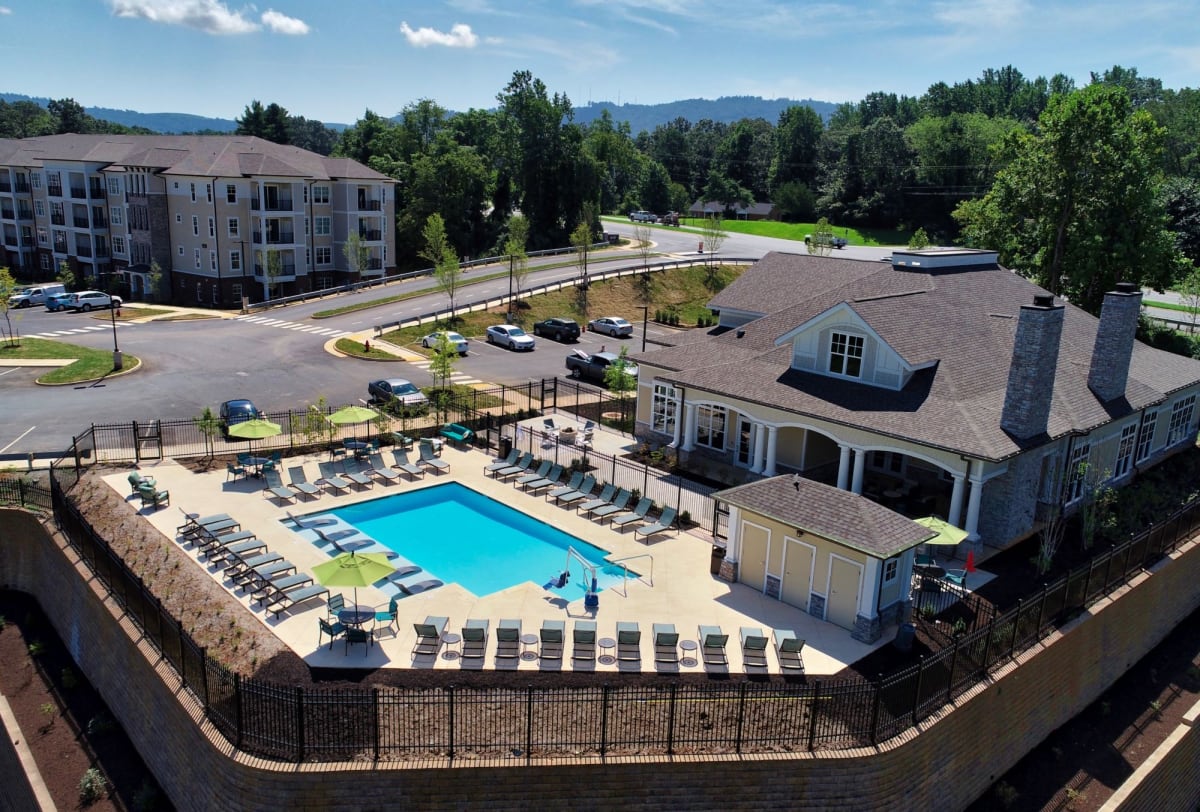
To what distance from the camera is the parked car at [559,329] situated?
55.0 m

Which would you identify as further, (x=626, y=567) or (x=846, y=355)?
(x=846, y=355)

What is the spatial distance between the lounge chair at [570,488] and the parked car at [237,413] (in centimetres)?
1249

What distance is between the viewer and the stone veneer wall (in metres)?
14.8

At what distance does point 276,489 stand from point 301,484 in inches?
38.0

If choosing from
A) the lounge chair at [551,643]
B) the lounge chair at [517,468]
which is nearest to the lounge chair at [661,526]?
the lounge chair at [517,468]

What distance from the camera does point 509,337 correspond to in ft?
171

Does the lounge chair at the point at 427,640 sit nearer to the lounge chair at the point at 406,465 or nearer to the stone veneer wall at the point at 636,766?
the stone veneer wall at the point at 636,766

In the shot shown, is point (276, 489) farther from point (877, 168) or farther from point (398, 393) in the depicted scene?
point (877, 168)

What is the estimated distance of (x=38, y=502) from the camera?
86.6 feet

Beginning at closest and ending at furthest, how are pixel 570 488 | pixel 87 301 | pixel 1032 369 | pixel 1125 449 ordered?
pixel 1032 369
pixel 570 488
pixel 1125 449
pixel 87 301

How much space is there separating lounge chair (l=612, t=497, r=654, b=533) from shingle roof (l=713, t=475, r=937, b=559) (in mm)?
4553

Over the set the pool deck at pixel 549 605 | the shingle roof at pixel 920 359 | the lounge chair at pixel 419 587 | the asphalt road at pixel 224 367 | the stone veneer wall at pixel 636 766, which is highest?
the shingle roof at pixel 920 359

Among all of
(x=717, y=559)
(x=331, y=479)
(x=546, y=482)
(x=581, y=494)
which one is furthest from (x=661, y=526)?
(x=331, y=479)

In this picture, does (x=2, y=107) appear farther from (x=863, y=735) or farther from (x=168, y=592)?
(x=863, y=735)
